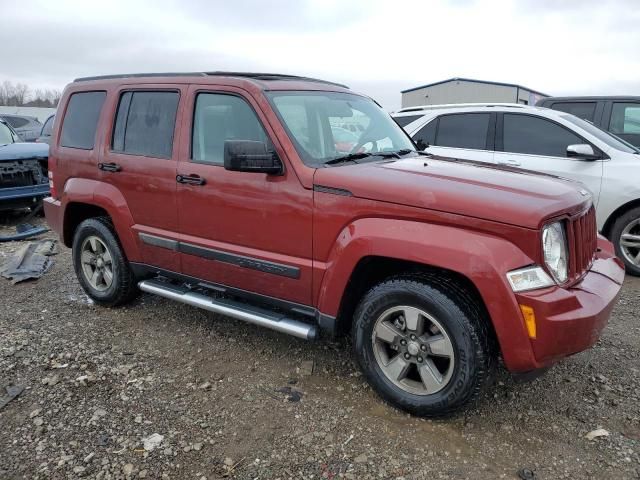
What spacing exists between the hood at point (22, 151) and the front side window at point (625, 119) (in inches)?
337

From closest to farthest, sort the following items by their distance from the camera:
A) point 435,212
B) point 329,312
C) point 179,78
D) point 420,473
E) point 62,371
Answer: point 420,473 → point 435,212 → point 329,312 → point 62,371 → point 179,78

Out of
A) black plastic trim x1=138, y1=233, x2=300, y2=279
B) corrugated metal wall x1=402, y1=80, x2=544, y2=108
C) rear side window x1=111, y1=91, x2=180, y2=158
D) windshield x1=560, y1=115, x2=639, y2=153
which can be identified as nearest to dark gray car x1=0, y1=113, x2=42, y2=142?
rear side window x1=111, y1=91, x2=180, y2=158

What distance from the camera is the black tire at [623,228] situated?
5.48 metres

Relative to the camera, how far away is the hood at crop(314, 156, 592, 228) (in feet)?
8.71

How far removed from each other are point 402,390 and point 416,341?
1.05ft

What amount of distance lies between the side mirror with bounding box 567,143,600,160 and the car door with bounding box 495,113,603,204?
9cm

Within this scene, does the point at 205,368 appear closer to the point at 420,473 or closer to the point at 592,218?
the point at 420,473

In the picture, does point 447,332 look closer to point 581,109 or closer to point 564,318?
point 564,318

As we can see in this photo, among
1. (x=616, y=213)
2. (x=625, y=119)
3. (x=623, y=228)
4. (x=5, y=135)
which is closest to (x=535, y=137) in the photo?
(x=616, y=213)

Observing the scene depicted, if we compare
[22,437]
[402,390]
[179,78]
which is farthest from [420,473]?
[179,78]

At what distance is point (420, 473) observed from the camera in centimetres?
259

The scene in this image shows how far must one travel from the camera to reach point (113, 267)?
14.8 feet

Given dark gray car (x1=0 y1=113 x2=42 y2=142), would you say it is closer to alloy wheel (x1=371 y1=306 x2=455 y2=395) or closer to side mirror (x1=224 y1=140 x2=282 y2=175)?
side mirror (x1=224 y1=140 x2=282 y2=175)

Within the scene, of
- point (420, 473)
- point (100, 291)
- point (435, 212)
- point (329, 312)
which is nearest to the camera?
point (420, 473)
